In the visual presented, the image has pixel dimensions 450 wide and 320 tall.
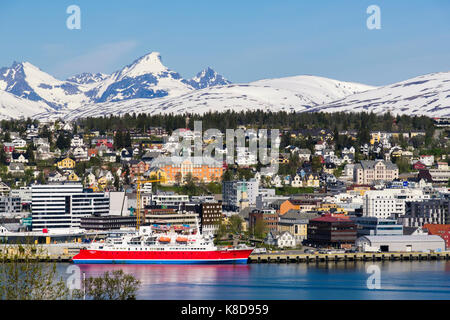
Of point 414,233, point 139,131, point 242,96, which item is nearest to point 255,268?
point 414,233

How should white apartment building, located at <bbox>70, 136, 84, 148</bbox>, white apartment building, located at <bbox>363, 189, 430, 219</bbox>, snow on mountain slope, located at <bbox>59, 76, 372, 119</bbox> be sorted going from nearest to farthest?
1. white apartment building, located at <bbox>363, 189, 430, 219</bbox>
2. white apartment building, located at <bbox>70, 136, 84, 148</bbox>
3. snow on mountain slope, located at <bbox>59, 76, 372, 119</bbox>

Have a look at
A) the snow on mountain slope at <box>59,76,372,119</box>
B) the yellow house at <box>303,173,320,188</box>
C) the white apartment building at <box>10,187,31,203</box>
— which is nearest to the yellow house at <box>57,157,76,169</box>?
the white apartment building at <box>10,187,31,203</box>

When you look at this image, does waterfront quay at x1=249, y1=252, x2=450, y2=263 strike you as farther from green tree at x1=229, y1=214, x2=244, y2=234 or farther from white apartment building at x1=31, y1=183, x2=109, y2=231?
white apartment building at x1=31, y1=183, x2=109, y2=231

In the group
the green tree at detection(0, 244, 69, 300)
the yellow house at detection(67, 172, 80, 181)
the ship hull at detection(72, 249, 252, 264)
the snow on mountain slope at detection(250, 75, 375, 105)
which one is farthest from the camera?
the snow on mountain slope at detection(250, 75, 375, 105)

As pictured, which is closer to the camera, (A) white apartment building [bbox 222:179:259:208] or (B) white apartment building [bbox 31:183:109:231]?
(B) white apartment building [bbox 31:183:109:231]

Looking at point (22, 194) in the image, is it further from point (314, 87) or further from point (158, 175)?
point (314, 87)

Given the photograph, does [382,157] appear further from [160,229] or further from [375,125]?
[160,229]

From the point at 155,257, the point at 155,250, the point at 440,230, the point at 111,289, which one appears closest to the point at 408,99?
the point at 440,230
